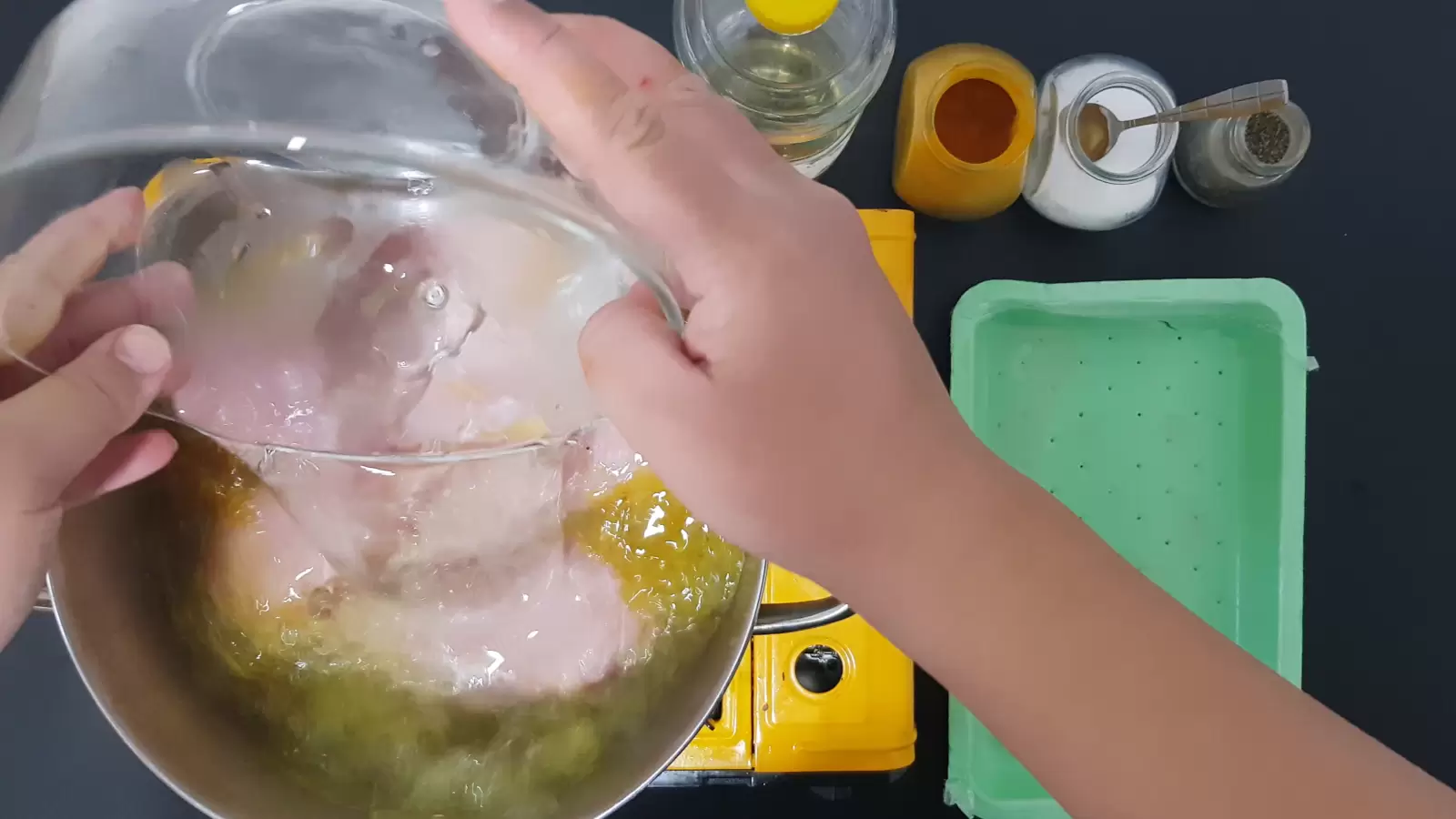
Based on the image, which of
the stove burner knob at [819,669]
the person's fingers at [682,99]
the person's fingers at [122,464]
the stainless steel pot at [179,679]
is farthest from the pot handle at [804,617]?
the person's fingers at [122,464]

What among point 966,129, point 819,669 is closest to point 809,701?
point 819,669

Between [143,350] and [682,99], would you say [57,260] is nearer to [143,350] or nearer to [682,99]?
[143,350]

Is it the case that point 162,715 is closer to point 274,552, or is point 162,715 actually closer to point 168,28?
point 274,552

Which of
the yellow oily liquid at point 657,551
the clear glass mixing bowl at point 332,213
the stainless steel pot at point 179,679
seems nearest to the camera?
the clear glass mixing bowl at point 332,213

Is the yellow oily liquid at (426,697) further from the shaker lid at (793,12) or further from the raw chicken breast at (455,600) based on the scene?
the shaker lid at (793,12)

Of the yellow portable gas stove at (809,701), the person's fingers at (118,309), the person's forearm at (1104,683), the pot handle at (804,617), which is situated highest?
the person's fingers at (118,309)

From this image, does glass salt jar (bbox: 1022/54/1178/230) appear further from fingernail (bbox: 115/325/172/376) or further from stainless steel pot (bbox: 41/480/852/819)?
fingernail (bbox: 115/325/172/376)

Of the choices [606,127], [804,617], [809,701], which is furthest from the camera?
[809,701]
